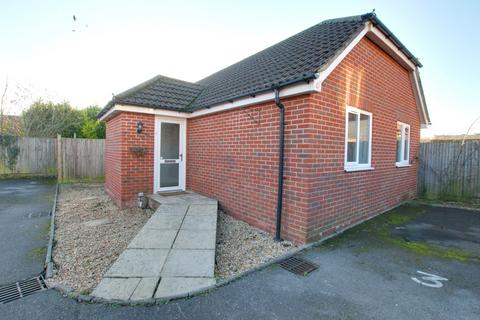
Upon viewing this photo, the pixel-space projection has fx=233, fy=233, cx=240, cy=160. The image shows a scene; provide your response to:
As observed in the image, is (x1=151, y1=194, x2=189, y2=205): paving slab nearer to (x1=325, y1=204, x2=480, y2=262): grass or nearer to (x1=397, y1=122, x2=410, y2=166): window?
(x1=325, y1=204, x2=480, y2=262): grass

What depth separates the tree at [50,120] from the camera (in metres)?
16.5

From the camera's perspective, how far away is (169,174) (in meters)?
7.57

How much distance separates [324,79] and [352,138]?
1.83 metres

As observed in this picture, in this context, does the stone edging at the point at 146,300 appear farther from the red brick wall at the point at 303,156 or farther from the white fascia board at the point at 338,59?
the white fascia board at the point at 338,59

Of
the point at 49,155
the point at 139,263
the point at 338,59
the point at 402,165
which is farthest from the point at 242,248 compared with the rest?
the point at 49,155

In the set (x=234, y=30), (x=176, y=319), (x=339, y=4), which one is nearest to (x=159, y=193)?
(x=176, y=319)

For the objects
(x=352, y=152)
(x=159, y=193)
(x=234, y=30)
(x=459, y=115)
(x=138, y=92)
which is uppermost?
(x=234, y=30)

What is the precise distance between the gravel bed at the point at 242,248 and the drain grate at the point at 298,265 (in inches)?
10.2

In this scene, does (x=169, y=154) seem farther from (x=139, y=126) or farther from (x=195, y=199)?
(x=195, y=199)

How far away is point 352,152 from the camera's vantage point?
545cm

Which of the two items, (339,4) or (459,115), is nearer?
(339,4)

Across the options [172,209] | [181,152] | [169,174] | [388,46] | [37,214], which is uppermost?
[388,46]

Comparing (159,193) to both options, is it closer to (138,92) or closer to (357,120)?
(138,92)

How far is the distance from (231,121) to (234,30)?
207 inches
